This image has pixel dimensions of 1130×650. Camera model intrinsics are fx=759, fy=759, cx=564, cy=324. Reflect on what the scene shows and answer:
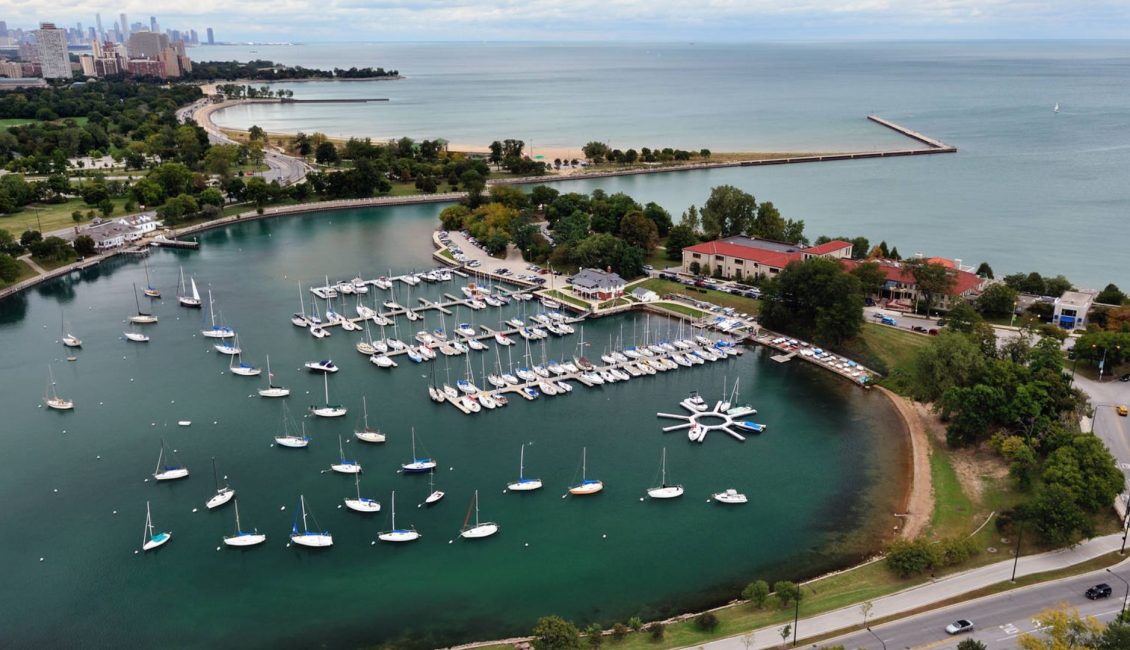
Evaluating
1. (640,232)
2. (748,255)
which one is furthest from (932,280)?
(640,232)

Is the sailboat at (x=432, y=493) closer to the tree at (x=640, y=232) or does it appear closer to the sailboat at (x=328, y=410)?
the sailboat at (x=328, y=410)

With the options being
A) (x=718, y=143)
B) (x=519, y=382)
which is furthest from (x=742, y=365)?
(x=718, y=143)

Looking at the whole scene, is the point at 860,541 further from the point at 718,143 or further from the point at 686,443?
the point at 718,143

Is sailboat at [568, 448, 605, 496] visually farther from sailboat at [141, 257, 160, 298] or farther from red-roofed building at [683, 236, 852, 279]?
sailboat at [141, 257, 160, 298]

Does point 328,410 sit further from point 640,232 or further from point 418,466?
point 640,232

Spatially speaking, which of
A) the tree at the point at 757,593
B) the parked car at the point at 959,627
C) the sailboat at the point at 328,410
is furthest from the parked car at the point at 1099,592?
the sailboat at the point at 328,410

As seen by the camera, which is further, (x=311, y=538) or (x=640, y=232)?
(x=640, y=232)

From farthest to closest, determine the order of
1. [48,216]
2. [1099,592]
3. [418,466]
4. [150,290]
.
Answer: [48,216] < [150,290] < [418,466] < [1099,592]
